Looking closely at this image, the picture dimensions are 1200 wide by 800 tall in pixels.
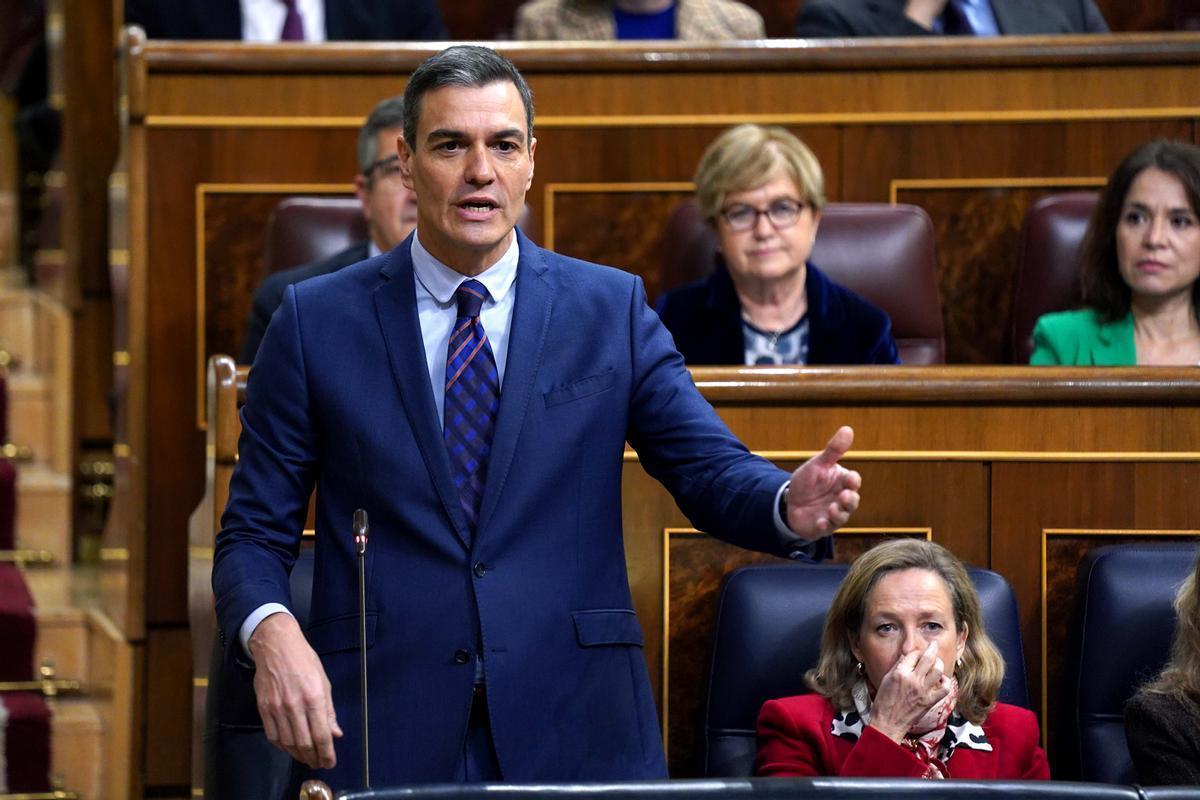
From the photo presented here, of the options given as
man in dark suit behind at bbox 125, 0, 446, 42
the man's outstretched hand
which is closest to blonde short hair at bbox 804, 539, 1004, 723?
the man's outstretched hand

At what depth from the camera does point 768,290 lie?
148 cm

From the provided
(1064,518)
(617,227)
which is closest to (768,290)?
(617,227)

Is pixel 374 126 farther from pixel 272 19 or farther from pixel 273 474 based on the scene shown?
pixel 273 474

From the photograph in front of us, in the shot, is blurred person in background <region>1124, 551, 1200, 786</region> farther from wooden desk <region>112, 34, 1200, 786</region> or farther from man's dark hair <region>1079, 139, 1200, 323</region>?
wooden desk <region>112, 34, 1200, 786</region>

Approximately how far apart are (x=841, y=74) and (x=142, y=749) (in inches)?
34.5

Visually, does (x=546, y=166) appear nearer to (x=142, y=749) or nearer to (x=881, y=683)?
(x=142, y=749)

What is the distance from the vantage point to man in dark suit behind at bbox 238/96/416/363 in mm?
1441

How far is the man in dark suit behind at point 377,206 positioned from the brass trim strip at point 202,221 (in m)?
0.13

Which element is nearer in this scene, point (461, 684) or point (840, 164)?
point (461, 684)

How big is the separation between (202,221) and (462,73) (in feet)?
2.74

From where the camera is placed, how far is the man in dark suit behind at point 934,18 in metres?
1.84

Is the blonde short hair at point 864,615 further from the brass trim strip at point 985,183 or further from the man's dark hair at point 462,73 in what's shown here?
the brass trim strip at point 985,183

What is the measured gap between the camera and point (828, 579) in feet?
3.72

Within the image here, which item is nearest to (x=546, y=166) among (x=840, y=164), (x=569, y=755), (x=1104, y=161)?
(x=840, y=164)
